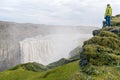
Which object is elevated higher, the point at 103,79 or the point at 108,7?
the point at 108,7

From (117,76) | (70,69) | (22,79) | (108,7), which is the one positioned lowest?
(22,79)

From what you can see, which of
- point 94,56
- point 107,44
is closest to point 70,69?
point 107,44

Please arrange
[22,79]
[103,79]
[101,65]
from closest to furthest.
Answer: [103,79]
[101,65]
[22,79]

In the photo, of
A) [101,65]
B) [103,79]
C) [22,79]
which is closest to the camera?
[103,79]

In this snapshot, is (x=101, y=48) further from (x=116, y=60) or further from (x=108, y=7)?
(x=108, y=7)

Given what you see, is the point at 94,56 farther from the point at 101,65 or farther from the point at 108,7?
the point at 108,7

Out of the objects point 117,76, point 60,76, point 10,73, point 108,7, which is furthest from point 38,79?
point 117,76

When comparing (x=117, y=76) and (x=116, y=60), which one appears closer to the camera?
(x=117, y=76)

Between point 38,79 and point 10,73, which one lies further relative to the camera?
point 10,73

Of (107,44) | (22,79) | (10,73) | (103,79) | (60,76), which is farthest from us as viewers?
(10,73)
